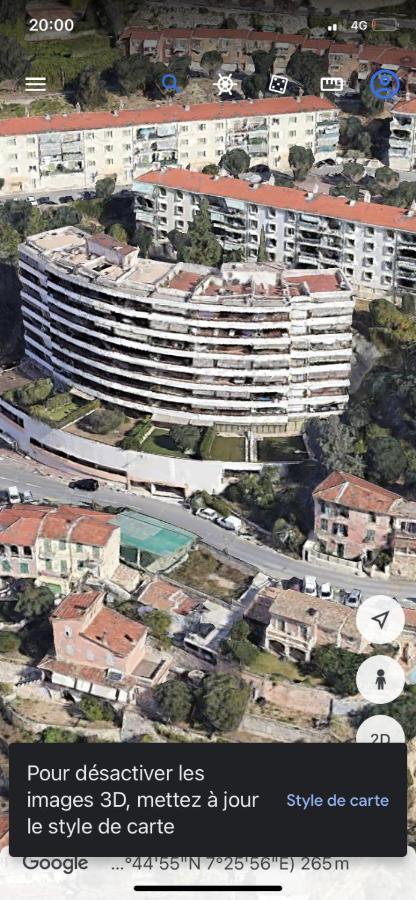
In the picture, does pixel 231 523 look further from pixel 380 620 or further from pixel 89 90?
pixel 89 90

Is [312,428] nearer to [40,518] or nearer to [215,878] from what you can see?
[40,518]

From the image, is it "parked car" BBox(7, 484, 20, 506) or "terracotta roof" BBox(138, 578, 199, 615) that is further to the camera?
"parked car" BBox(7, 484, 20, 506)

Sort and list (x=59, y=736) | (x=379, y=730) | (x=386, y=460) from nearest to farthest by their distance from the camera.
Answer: (x=379, y=730)
(x=59, y=736)
(x=386, y=460)

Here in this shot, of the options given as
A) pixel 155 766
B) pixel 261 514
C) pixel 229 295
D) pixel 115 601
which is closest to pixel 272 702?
pixel 115 601

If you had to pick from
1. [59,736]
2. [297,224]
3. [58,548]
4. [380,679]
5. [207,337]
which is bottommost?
[59,736]

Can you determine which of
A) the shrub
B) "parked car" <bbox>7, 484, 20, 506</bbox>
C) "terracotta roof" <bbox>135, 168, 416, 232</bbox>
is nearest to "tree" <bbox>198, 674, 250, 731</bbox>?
"parked car" <bbox>7, 484, 20, 506</bbox>

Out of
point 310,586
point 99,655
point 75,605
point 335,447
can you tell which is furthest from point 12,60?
point 99,655

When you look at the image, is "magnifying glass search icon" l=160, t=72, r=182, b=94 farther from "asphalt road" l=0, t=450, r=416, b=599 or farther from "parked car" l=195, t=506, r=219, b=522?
"parked car" l=195, t=506, r=219, b=522
